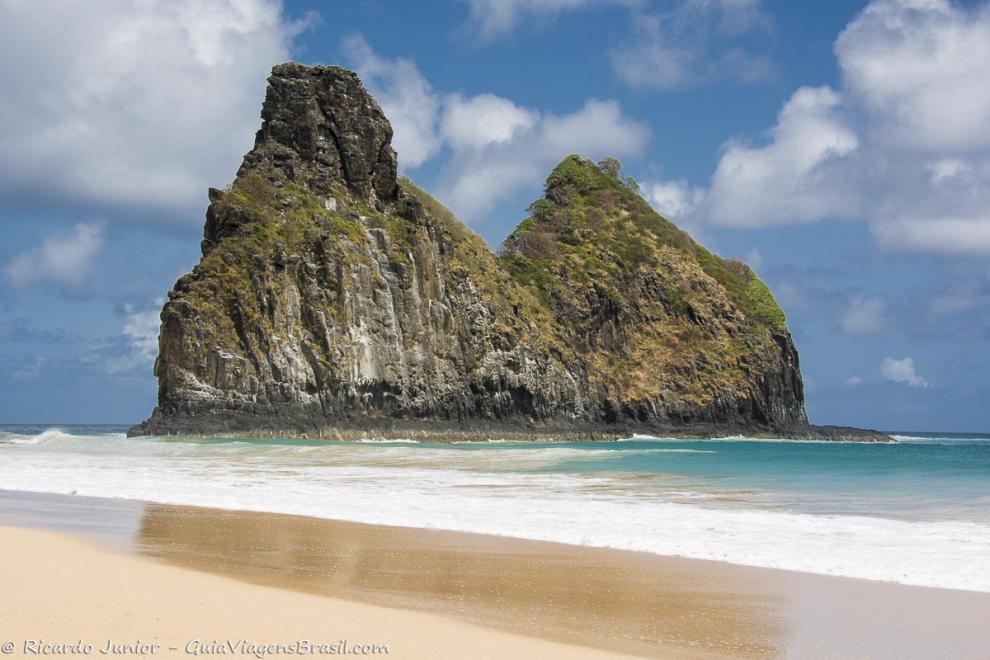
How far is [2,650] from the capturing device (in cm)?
495

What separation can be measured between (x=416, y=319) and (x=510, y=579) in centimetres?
4946

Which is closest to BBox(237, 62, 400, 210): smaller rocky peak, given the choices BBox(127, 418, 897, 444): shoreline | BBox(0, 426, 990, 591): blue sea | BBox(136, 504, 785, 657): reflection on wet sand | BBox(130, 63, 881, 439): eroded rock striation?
BBox(130, 63, 881, 439): eroded rock striation

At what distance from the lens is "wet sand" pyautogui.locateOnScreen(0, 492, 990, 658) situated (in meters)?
6.32

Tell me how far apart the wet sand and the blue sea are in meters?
1.00

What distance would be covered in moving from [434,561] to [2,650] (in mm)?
4877

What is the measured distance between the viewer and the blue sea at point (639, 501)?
10.5 metres

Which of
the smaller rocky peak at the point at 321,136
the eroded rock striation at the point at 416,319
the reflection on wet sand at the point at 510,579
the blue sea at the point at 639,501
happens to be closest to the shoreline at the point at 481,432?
the eroded rock striation at the point at 416,319

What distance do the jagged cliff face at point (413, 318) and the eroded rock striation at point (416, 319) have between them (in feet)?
0.43

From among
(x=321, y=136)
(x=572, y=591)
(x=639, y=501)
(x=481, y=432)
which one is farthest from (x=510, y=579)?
(x=321, y=136)

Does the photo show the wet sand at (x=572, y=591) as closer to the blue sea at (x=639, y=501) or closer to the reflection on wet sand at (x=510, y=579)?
the reflection on wet sand at (x=510, y=579)

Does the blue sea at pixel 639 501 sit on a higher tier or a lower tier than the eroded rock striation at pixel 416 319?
lower

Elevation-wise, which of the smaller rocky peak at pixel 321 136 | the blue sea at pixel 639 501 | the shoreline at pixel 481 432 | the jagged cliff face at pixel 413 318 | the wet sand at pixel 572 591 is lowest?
the wet sand at pixel 572 591

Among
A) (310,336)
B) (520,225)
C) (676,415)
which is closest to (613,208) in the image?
(520,225)

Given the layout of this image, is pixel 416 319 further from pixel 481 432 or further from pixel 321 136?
pixel 321 136
